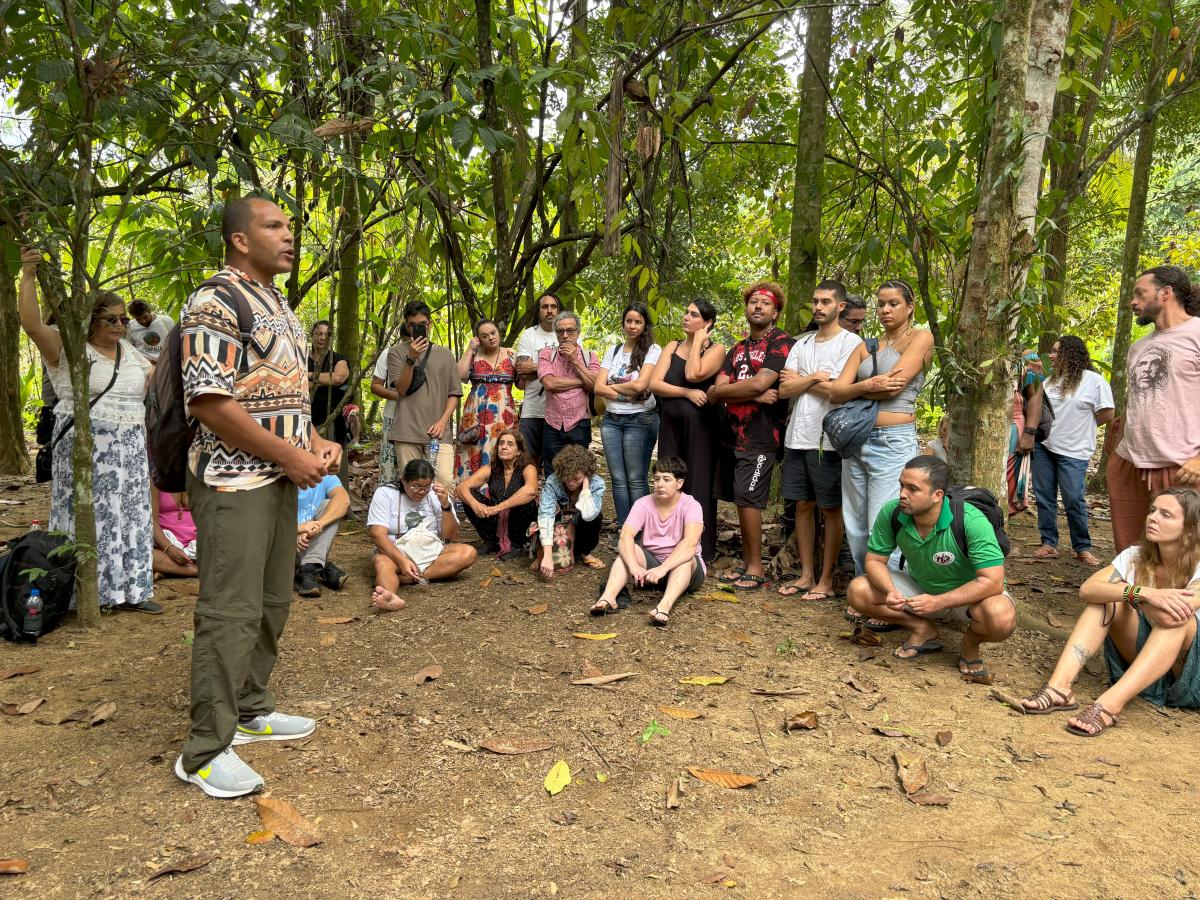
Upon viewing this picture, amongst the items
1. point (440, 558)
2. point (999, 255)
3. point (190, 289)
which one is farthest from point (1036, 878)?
point (190, 289)

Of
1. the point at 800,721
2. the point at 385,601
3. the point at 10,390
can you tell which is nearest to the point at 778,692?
the point at 800,721

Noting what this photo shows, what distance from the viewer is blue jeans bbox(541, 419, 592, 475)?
655 centimetres

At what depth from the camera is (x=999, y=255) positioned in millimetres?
4738

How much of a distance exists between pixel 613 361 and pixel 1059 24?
Result: 3297 mm

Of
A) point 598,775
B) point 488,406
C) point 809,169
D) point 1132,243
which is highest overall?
point 809,169

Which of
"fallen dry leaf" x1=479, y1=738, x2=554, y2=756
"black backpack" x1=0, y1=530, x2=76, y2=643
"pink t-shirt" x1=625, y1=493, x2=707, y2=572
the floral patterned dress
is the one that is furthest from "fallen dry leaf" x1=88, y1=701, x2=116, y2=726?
the floral patterned dress

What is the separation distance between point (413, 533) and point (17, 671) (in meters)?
2.34

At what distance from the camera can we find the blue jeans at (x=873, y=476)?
5012 mm

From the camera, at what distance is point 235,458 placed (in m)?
2.91

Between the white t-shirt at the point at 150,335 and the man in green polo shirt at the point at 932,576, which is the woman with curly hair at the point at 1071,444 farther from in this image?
the white t-shirt at the point at 150,335

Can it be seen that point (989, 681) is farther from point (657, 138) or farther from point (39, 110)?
point (39, 110)

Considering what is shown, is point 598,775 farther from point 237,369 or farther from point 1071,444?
point 1071,444

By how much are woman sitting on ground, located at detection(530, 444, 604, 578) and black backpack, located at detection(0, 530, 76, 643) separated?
2.76 m

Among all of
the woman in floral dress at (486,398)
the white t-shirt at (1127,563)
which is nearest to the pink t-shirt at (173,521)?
the woman in floral dress at (486,398)
